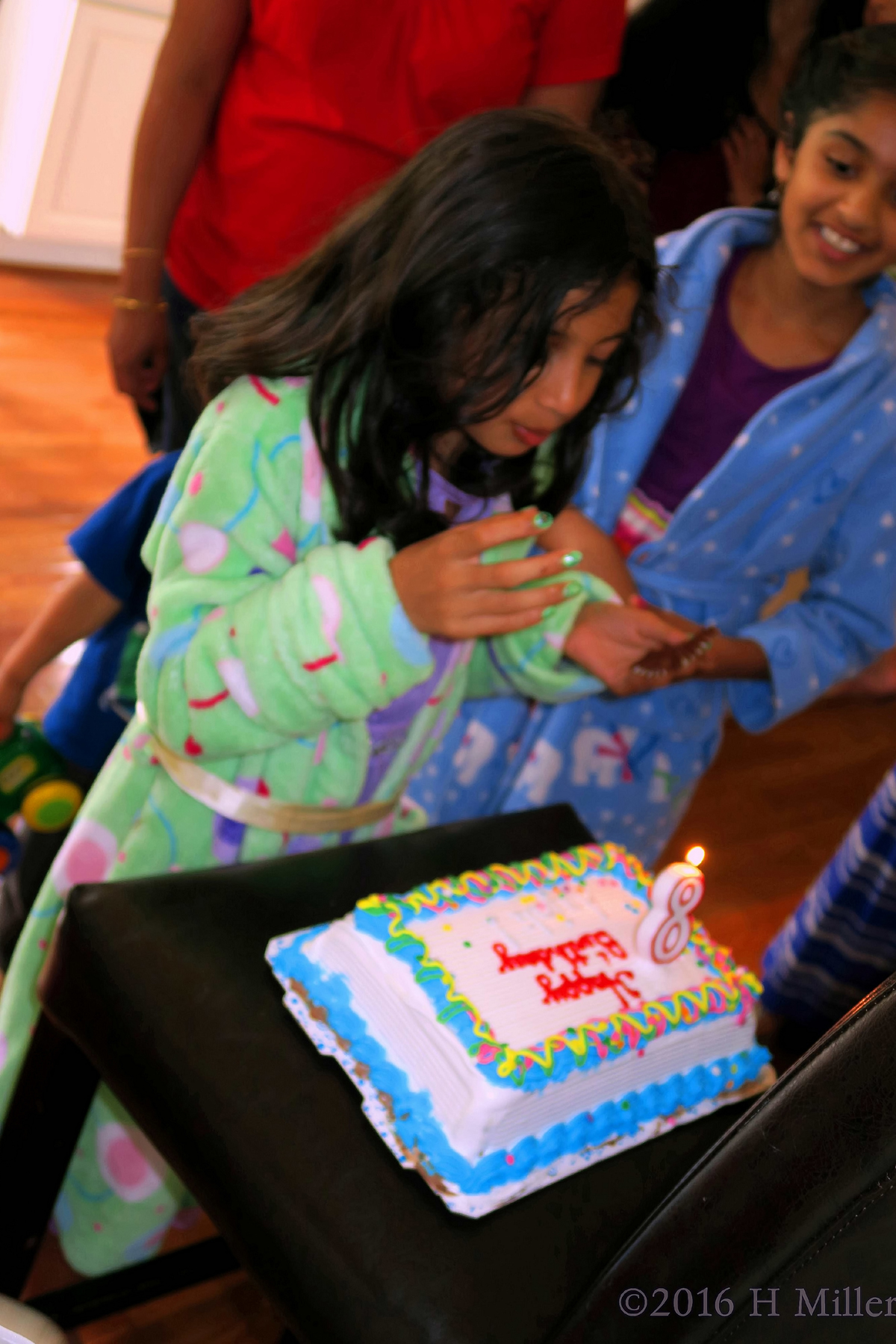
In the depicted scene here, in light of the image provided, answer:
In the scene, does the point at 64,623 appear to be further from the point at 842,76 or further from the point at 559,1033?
the point at 842,76

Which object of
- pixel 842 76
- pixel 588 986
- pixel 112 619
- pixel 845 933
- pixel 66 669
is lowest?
pixel 66 669

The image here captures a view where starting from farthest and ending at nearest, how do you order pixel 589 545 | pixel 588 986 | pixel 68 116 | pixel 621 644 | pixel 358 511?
1. pixel 68 116
2. pixel 589 545
3. pixel 621 644
4. pixel 358 511
5. pixel 588 986

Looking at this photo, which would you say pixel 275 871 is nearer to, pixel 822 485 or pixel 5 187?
pixel 822 485

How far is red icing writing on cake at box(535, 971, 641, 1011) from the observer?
0.72m

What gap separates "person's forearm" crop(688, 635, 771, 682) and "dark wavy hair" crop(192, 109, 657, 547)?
1.23ft

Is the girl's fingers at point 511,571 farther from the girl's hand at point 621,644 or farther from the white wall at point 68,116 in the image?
the white wall at point 68,116

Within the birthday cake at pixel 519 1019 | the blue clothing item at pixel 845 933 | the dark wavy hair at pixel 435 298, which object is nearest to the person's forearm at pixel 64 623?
the dark wavy hair at pixel 435 298

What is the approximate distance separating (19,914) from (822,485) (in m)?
1.05

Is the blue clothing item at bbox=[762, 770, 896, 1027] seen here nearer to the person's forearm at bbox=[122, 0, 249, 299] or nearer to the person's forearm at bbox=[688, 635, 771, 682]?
the person's forearm at bbox=[688, 635, 771, 682]

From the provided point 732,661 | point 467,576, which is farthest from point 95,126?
point 467,576

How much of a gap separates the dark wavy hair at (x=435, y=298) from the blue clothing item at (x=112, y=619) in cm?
37

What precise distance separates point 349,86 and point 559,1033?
1.05 m

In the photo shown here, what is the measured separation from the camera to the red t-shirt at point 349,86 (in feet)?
4.03

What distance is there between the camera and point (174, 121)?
1.31 meters
